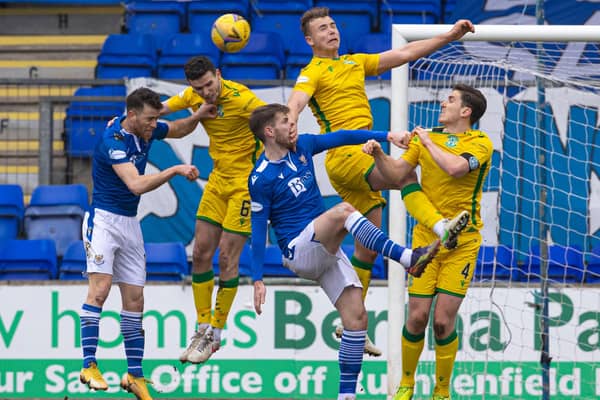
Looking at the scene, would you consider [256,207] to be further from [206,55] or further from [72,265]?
[206,55]

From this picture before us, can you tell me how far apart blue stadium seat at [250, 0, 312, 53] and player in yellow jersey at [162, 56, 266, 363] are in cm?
542

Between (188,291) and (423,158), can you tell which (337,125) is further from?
(188,291)

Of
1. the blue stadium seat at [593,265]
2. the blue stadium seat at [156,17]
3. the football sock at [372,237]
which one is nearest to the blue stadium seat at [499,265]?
the blue stadium seat at [593,265]

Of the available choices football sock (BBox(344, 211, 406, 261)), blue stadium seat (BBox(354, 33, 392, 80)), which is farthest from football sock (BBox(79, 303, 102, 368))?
blue stadium seat (BBox(354, 33, 392, 80))

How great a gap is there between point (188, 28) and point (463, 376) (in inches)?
246

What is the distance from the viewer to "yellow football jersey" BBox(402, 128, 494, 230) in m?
8.12

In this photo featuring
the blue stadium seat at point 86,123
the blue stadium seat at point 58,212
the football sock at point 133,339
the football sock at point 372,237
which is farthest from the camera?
the blue stadium seat at point 86,123

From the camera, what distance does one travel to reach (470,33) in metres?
9.01

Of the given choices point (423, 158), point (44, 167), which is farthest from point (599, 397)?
point (44, 167)

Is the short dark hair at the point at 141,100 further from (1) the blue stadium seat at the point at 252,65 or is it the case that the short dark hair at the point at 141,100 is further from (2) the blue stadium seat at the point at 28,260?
(1) the blue stadium seat at the point at 252,65

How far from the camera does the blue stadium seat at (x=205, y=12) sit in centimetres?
1460

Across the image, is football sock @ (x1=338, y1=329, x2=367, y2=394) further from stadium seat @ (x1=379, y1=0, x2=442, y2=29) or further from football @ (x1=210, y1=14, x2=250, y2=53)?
stadium seat @ (x1=379, y1=0, x2=442, y2=29)

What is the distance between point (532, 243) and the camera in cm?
1131

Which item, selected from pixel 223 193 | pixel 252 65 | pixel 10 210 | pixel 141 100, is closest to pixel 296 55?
pixel 252 65
